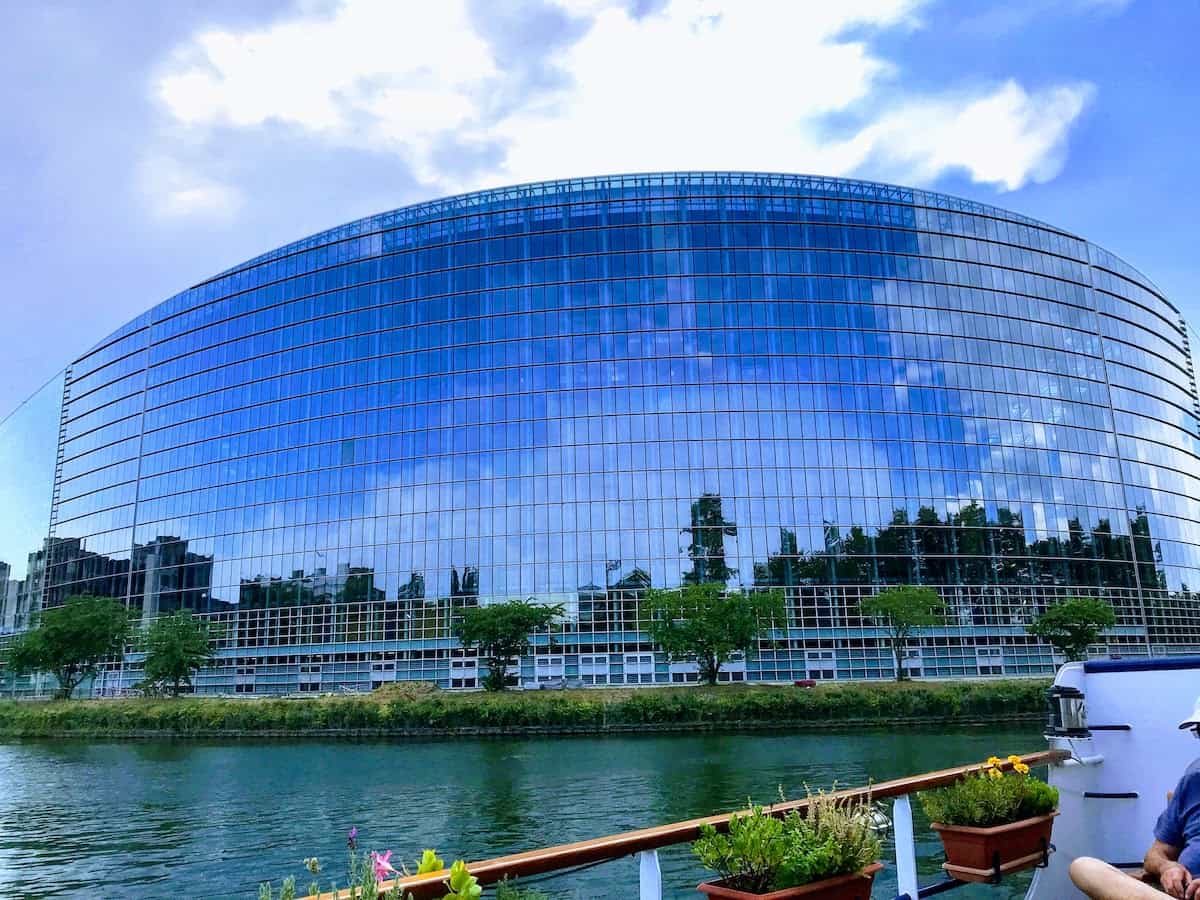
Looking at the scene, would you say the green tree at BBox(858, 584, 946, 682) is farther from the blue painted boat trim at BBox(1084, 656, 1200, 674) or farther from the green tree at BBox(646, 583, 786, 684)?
the blue painted boat trim at BBox(1084, 656, 1200, 674)

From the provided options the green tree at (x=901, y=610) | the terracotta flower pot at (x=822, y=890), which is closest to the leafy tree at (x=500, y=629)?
the green tree at (x=901, y=610)

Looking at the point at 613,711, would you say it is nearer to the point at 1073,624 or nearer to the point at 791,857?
the point at 1073,624

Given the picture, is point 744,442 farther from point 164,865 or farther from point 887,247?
point 164,865

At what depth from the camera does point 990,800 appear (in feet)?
20.6

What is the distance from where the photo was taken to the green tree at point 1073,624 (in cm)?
5900

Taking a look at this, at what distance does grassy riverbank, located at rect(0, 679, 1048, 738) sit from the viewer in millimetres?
48156

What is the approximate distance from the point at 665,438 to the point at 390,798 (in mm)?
40782

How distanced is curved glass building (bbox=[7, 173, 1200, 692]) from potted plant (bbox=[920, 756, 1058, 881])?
54563 mm

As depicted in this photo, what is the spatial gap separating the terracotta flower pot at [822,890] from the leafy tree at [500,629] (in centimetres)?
5236

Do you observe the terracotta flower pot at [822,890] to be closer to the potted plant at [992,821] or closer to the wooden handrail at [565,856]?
the wooden handrail at [565,856]

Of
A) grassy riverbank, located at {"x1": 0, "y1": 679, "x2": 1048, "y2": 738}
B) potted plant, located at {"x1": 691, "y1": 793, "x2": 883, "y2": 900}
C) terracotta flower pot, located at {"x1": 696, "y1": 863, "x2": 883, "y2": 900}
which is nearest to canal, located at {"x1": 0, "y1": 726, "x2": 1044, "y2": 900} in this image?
grassy riverbank, located at {"x1": 0, "y1": 679, "x2": 1048, "y2": 738}

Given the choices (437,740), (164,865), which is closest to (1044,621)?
(437,740)

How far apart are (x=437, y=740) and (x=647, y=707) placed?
11.6m

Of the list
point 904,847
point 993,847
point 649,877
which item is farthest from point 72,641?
point 993,847
